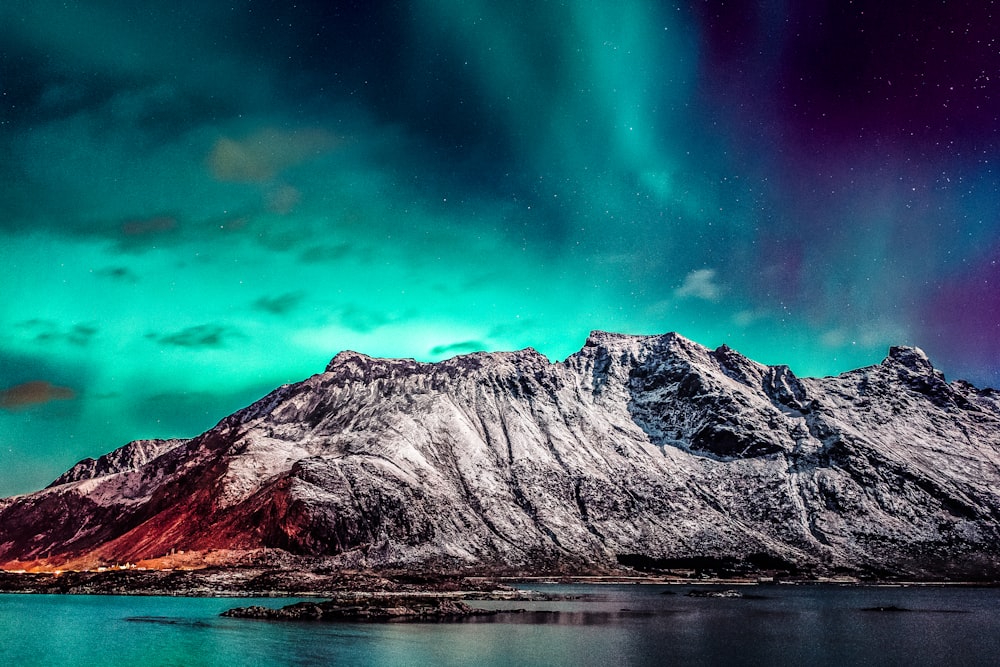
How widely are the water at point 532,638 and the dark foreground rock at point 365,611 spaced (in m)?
5.86

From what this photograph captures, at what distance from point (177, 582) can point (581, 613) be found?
353 ft

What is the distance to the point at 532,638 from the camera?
82.2 meters

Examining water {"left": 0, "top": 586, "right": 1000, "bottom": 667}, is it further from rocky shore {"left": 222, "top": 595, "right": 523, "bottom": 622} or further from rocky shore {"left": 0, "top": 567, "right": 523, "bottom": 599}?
rocky shore {"left": 0, "top": 567, "right": 523, "bottom": 599}

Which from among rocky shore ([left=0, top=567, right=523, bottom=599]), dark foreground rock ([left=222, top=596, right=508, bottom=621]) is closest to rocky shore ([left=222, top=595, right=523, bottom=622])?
dark foreground rock ([left=222, top=596, right=508, bottom=621])

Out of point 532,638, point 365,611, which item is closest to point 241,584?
point 365,611

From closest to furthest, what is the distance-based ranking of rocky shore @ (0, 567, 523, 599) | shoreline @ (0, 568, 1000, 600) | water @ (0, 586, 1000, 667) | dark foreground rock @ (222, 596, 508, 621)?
water @ (0, 586, 1000, 667) < dark foreground rock @ (222, 596, 508, 621) < shoreline @ (0, 568, 1000, 600) < rocky shore @ (0, 567, 523, 599)

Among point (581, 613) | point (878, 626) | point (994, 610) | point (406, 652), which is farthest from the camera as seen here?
point (994, 610)

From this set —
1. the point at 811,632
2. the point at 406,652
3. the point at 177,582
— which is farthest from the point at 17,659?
the point at 177,582

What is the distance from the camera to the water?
6706 cm

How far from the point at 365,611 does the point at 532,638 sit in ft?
119

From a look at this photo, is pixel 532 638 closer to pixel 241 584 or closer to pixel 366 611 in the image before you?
pixel 366 611

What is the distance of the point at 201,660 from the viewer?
65.4 metres

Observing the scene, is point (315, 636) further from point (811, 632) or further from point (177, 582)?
point (177, 582)

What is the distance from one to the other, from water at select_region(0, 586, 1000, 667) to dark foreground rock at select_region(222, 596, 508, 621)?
5862 millimetres
